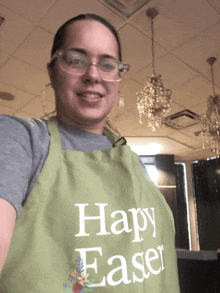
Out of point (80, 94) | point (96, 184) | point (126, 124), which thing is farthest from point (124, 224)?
point (126, 124)

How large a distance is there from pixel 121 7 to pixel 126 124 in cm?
A: 239

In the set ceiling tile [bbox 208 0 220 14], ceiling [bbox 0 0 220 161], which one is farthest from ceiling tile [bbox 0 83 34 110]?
ceiling tile [bbox 208 0 220 14]

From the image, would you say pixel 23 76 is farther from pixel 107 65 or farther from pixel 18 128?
pixel 18 128

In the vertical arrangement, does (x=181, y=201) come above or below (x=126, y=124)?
below

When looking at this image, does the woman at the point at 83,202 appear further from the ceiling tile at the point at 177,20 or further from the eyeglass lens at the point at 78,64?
the ceiling tile at the point at 177,20

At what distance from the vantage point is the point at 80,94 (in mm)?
597

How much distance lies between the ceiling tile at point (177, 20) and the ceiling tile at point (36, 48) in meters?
0.86

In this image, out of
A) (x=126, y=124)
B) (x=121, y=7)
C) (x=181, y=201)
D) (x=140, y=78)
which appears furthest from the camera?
(x=181, y=201)

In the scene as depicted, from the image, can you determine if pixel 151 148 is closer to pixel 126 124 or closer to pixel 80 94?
pixel 126 124

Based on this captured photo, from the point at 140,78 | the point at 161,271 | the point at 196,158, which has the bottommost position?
the point at 161,271

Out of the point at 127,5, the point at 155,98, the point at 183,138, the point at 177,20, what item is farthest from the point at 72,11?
the point at 183,138

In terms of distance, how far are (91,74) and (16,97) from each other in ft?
9.86

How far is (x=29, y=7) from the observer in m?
1.92

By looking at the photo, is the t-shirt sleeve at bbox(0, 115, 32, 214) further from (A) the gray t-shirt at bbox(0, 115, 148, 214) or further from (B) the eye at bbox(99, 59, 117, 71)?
(B) the eye at bbox(99, 59, 117, 71)
